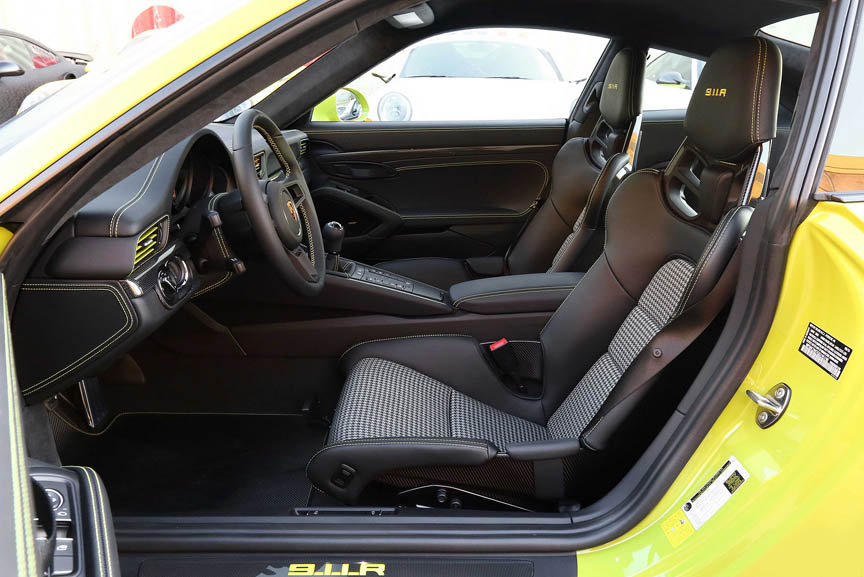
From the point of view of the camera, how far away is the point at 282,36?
97 centimetres

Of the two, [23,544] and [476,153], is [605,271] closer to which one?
[23,544]

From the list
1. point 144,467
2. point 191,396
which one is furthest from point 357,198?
point 144,467

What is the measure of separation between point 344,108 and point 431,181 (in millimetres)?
588

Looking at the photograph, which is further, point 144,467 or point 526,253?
point 526,253

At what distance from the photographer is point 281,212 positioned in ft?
5.19

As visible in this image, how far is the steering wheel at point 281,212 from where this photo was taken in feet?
4.81

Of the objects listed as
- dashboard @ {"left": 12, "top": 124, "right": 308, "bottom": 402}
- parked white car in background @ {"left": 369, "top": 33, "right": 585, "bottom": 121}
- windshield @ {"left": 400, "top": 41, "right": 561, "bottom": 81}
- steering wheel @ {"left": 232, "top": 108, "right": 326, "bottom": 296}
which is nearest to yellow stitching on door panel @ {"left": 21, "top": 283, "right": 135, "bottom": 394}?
dashboard @ {"left": 12, "top": 124, "right": 308, "bottom": 402}

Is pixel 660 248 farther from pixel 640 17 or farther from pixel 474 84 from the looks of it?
pixel 474 84

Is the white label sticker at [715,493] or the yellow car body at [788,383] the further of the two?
the white label sticker at [715,493]

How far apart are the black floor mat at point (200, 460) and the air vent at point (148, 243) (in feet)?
2.67

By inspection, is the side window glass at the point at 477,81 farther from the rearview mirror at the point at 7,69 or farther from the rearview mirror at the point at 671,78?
the rearview mirror at the point at 7,69

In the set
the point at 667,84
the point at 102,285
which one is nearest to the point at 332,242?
the point at 102,285

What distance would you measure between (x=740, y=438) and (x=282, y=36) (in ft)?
3.17

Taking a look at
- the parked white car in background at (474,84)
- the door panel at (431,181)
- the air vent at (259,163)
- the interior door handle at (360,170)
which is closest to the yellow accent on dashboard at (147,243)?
the air vent at (259,163)
